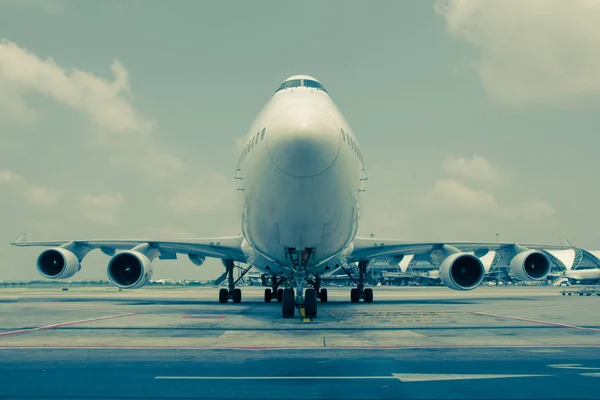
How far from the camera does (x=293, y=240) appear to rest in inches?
550

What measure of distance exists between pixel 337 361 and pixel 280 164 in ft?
17.8

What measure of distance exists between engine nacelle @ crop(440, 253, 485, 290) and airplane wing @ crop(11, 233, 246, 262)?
7.92 meters

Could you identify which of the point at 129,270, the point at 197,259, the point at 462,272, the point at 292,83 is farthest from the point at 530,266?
the point at 129,270

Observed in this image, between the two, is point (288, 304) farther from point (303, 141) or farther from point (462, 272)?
point (462, 272)

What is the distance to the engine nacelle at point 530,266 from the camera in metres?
23.1

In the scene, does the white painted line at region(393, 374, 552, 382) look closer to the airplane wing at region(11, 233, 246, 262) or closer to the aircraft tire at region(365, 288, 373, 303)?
the airplane wing at region(11, 233, 246, 262)

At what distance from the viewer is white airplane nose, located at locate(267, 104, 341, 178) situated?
1157cm

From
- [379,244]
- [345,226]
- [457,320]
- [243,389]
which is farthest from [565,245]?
[243,389]

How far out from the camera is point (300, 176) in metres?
12.0

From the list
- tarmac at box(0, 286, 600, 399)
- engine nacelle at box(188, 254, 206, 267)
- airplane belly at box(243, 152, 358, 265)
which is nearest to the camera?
tarmac at box(0, 286, 600, 399)

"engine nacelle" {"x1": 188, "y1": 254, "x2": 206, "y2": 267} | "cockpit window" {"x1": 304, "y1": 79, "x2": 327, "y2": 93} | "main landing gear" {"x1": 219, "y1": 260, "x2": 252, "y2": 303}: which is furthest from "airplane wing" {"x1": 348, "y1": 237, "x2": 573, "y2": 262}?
"cockpit window" {"x1": 304, "y1": 79, "x2": 327, "y2": 93}

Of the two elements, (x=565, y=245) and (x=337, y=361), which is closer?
(x=337, y=361)

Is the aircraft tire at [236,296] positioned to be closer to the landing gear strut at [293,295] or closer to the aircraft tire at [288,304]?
the landing gear strut at [293,295]

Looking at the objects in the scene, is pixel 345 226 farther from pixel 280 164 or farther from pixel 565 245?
pixel 565 245
